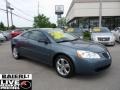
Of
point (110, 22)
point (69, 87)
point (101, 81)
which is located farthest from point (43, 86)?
point (110, 22)

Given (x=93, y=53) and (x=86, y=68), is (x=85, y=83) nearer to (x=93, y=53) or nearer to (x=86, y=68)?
(x=86, y=68)

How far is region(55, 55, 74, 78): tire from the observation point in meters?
4.93

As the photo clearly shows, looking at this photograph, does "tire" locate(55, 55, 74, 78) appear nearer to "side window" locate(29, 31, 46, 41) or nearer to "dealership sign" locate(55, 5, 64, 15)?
"side window" locate(29, 31, 46, 41)

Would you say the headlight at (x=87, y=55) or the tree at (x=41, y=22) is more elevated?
the tree at (x=41, y=22)

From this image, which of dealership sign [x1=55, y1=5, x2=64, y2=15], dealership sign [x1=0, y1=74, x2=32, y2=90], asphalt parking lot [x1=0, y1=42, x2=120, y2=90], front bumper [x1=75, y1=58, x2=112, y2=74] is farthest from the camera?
dealership sign [x1=55, y1=5, x2=64, y2=15]

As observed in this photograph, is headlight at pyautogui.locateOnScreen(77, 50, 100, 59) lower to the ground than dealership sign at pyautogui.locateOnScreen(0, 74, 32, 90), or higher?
higher

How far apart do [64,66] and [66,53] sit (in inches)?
17.0

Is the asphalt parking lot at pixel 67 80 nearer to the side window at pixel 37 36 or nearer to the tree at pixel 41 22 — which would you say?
the side window at pixel 37 36

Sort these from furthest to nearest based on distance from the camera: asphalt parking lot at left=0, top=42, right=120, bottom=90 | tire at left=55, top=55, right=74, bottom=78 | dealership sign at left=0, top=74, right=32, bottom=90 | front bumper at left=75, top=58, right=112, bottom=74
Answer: tire at left=55, top=55, right=74, bottom=78
front bumper at left=75, top=58, right=112, bottom=74
asphalt parking lot at left=0, top=42, right=120, bottom=90
dealership sign at left=0, top=74, right=32, bottom=90

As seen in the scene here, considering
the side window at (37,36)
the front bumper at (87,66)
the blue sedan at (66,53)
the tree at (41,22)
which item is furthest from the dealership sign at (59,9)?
the front bumper at (87,66)

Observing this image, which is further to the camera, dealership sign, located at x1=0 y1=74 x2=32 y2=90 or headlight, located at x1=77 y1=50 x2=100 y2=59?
headlight, located at x1=77 y1=50 x2=100 y2=59

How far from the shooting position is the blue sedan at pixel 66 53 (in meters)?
4.74

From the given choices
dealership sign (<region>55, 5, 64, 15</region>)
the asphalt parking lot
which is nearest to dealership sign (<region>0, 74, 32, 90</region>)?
the asphalt parking lot

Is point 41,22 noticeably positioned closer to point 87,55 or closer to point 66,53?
point 66,53
